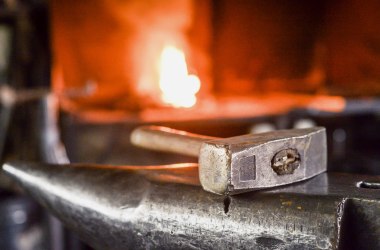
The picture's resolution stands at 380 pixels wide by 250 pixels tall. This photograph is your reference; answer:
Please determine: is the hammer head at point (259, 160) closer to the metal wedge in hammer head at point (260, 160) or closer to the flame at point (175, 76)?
the metal wedge in hammer head at point (260, 160)

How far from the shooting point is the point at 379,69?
2.72m

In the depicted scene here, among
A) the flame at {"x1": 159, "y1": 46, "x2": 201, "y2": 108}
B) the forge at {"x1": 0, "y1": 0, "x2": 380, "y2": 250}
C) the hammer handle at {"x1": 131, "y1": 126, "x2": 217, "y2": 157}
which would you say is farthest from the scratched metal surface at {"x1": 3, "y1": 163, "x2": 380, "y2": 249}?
the flame at {"x1": 159, "y1": 46, "x2": 201, "y2": 108}

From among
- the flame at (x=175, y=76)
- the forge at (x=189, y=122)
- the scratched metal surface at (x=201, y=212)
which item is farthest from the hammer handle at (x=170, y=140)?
the flame at (x=175, y=76)

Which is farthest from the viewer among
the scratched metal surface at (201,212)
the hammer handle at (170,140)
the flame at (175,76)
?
the flame at (175,76)

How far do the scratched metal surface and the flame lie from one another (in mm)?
2546

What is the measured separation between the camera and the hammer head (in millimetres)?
689

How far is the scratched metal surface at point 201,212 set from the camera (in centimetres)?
66

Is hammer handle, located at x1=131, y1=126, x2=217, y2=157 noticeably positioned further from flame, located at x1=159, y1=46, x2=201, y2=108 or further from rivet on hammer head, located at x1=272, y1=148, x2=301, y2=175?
flame, located at x1=159, y1=46, x2=201, y2=108

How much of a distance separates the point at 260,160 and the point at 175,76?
2750 mm

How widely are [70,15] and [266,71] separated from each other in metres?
1.37

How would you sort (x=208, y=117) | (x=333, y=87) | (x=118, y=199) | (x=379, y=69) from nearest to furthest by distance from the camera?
(x=118, y=199) < (x=208, y=117) < (x=379, y=69) < (x=333, y=87)

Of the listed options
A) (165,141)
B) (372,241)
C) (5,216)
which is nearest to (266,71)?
(5,216)

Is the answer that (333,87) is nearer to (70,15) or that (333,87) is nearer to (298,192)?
(70,15)

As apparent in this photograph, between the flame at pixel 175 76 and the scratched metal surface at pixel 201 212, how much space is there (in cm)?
255
